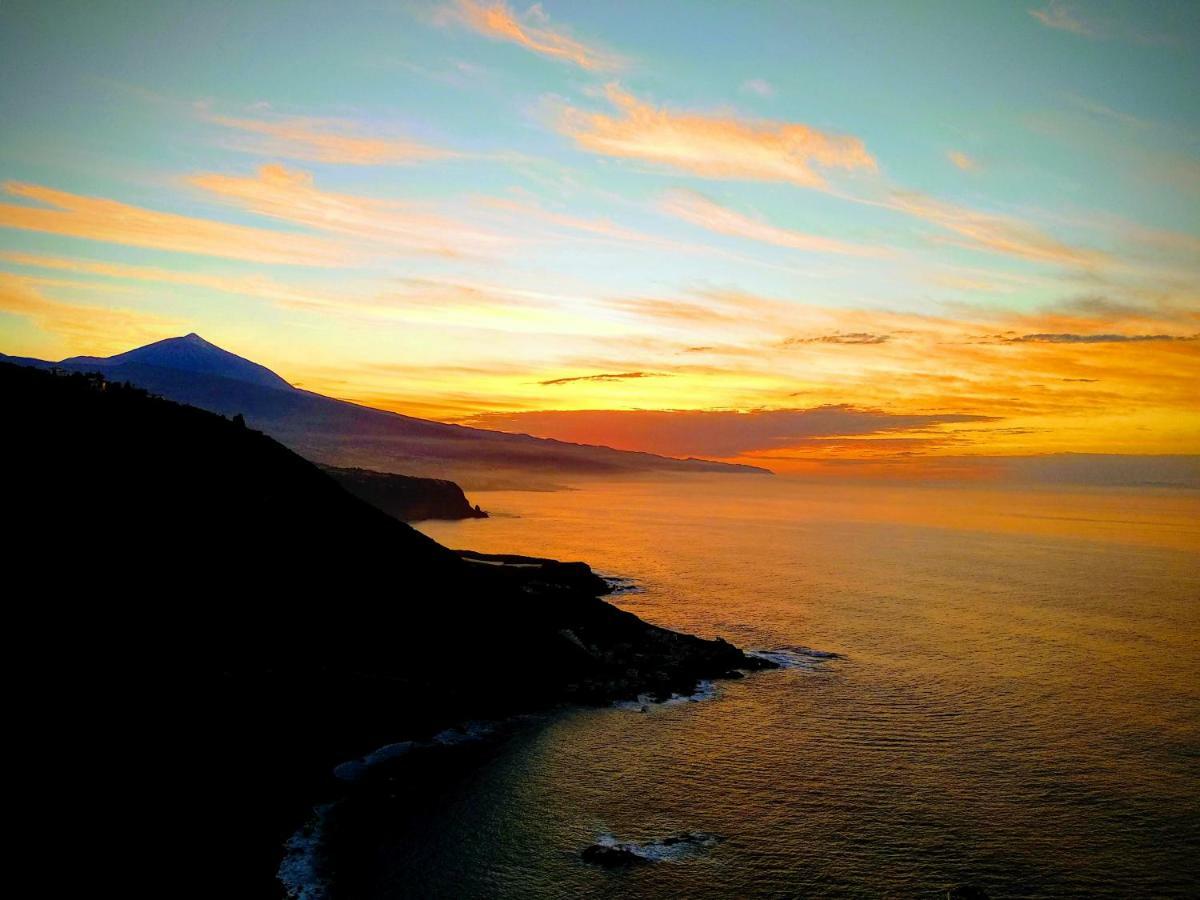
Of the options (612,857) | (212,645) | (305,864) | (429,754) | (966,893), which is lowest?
(429,754)

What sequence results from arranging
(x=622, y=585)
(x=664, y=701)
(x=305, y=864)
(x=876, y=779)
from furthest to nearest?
(x=622, y=585)
(x=664, y=701)
(x=876, y=779)
(x=305, y=864)

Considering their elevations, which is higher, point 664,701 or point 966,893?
point 966,893

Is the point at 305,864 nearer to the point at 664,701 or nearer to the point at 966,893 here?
the point at 966,893

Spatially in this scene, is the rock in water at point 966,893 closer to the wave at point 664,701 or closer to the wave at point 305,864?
the wave at point 305,864

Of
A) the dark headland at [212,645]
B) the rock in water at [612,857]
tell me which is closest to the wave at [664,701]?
the dark headland at [212,645]

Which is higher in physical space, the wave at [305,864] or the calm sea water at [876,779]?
the calm sea water at [876,779]

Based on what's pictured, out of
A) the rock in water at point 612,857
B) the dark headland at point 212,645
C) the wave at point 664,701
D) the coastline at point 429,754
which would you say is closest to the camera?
the dark headland at point 212,645

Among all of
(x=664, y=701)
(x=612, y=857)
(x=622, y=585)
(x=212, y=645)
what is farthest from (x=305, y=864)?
(x=622, y=585)

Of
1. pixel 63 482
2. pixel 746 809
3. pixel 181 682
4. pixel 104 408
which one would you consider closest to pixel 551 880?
pixel 746 809

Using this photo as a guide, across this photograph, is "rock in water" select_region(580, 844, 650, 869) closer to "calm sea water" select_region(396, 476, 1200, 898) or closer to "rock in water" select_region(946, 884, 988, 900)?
"calm sea water" select_region(396, 476, 1200, 898)
